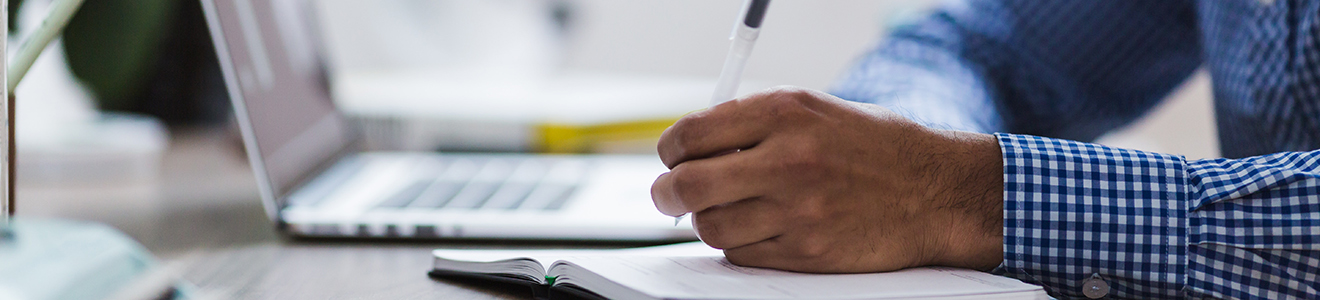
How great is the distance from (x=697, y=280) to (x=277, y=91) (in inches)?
19.4

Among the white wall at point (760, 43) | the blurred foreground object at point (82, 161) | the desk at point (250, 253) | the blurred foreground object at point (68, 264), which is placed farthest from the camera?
the white wall at point (760, 43)

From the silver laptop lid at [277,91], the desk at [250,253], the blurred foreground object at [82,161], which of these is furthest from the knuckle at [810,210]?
the blurred foreground object at [82,161]

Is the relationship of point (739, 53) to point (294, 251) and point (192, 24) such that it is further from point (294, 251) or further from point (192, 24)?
point (192, 24)

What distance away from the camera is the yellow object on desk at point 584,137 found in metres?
0.94

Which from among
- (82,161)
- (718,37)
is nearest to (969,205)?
(82,161)

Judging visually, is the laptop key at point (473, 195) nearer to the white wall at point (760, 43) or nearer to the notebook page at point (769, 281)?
the notebook page at point (769, 281)

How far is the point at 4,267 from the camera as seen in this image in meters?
0.31

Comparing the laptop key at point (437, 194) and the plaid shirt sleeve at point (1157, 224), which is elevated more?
the plaid shirt sleeve at point (1157, 224)

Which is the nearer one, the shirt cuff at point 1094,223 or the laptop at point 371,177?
the shirt cuff at point 1094,223

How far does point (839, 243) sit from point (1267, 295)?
204 millimetres

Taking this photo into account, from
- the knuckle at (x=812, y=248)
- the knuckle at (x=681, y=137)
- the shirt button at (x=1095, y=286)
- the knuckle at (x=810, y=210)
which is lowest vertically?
the shirt button at (x=1095, y=286)

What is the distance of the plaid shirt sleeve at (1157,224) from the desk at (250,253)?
0.82 feet

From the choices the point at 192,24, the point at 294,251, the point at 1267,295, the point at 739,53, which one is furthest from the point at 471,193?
the point at 192,24

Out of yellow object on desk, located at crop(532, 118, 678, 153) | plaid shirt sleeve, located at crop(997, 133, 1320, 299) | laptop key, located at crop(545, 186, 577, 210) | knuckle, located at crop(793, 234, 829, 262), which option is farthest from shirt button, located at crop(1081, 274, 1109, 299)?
yellow object on desk, located at crop(532, 118, 678, 153)
